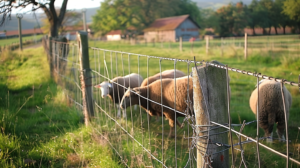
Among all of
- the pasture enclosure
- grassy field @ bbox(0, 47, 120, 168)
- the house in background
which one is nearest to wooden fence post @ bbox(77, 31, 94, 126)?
the pasture enclosure

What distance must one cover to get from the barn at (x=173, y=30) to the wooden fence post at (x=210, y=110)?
5378 centimetres

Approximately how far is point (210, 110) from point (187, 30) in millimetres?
58524

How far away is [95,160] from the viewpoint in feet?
13.1

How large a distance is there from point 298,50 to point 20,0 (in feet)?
49.6

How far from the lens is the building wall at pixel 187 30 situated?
56.9m

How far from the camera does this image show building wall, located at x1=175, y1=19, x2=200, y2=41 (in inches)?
2240

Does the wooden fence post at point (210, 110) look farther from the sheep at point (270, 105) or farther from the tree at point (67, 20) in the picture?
the tree at point (67, 20)

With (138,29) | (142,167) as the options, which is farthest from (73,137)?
(138,29)

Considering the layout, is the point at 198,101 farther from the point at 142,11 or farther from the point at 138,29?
the point at 142,11

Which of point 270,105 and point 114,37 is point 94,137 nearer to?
point 270,105

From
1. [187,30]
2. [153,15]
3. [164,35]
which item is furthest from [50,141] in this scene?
[153,15]

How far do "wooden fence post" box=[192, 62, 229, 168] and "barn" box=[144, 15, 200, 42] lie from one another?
53781mm

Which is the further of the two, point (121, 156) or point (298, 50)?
point (298, 50)

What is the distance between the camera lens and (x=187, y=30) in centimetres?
5869
